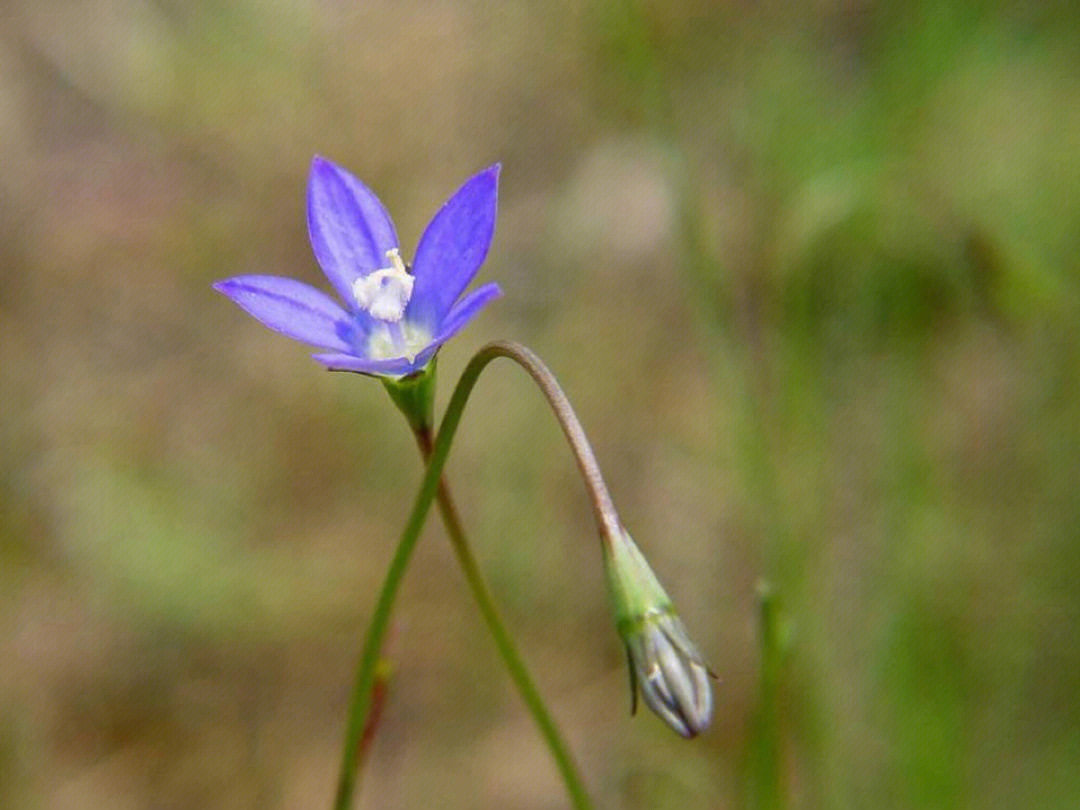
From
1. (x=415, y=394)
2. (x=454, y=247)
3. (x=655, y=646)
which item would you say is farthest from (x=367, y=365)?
(x=655, y=646)

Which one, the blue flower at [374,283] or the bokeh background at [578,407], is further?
the bokeh background at [578,407]

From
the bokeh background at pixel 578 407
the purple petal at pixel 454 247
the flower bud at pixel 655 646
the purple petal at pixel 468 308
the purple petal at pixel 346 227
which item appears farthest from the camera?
the bokeh background at pixel 578 407

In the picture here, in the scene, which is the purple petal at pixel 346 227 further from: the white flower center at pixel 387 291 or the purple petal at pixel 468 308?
the purple petal at pixel 468 308

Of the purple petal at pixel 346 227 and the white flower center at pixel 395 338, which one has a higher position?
the purple petal at pixel 346 227

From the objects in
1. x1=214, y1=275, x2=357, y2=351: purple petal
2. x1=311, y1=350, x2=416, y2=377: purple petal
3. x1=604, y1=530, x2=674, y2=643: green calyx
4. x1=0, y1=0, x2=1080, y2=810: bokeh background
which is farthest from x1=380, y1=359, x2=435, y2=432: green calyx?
x1=0, y1=0, x2=1080, y2=810: bokeh background

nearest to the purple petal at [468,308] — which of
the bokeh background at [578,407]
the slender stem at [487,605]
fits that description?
the slender stem at [487,605]

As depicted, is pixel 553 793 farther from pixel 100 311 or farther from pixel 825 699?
pixel 100 311
